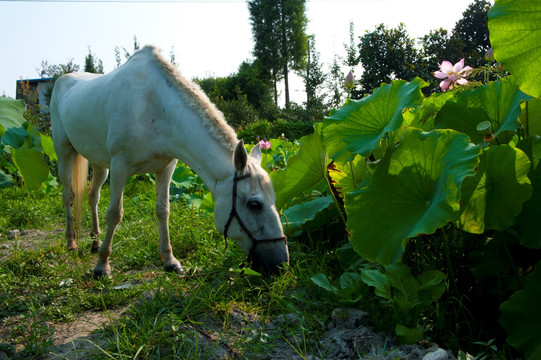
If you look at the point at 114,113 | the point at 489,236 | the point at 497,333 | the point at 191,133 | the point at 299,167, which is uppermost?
the point at 114,113

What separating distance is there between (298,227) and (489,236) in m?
1.54

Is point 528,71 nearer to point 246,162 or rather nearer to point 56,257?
point 246,162

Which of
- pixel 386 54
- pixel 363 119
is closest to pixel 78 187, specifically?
pixel 363 119

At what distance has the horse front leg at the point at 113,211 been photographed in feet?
10.7

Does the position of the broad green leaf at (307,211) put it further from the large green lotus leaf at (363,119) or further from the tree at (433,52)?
the tree at (433,52)

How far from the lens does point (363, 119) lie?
7.03 ft

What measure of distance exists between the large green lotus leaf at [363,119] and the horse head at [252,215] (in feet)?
2.29

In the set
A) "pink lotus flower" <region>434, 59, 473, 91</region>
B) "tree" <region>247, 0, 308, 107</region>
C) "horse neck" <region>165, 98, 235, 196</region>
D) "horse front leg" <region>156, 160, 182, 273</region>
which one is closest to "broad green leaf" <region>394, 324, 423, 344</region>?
"horse neck" <region>165, 98, 235, 196</region>

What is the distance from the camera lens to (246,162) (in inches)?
108

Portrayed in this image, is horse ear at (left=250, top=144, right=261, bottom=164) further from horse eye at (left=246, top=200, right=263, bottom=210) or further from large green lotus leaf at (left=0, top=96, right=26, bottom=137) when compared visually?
large green lotus leaf at (left=0, top=96, right=26, bottom=137)

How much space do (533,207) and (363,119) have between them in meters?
0.88

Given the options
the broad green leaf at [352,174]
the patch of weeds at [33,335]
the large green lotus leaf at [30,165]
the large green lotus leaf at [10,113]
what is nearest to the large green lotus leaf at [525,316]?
the broad green leaf at [352,174]

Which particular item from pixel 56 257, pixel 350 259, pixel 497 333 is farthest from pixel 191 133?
pixel 497 333

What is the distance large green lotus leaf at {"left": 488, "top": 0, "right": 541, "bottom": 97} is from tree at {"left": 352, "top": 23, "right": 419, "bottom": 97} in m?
12.5
